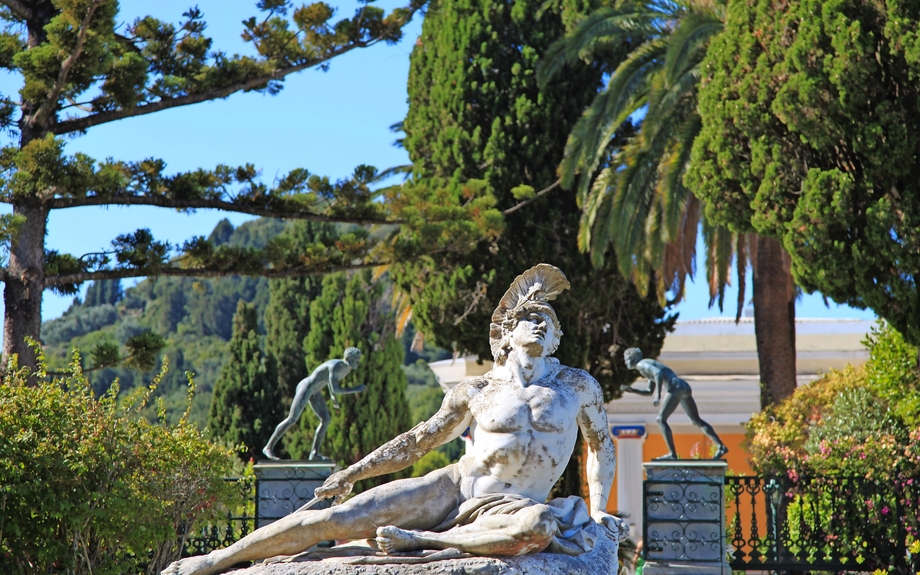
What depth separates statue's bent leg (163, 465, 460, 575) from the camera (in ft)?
16.3

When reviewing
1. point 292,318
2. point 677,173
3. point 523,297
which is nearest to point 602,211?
point 677,173

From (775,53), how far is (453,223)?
438 cm

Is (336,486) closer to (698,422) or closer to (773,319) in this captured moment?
(698,422)

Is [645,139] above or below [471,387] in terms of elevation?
above

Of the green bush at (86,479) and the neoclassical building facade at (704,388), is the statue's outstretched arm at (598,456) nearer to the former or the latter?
the green bush at (86,479)

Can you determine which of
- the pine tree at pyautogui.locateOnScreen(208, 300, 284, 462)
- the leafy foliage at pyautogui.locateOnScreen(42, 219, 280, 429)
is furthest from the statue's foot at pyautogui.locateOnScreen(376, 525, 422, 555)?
the leafy foliage at pyautogui.locateOnScreen(42, 219, 280, 429)

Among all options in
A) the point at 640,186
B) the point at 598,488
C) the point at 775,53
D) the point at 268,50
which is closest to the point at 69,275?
the point at 268,50

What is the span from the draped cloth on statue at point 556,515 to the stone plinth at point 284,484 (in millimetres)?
6033

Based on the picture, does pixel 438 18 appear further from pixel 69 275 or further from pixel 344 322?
pixel 69 275

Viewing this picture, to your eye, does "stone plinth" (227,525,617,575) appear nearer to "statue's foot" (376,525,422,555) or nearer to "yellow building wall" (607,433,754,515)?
"statue's foot" (376,525,422,555)

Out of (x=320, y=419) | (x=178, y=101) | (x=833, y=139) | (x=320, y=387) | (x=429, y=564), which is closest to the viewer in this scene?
(x=429, y=564)

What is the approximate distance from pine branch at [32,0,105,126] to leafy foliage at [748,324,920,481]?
833cm

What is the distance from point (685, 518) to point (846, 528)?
70.6 inches

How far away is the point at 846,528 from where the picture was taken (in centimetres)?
1114
